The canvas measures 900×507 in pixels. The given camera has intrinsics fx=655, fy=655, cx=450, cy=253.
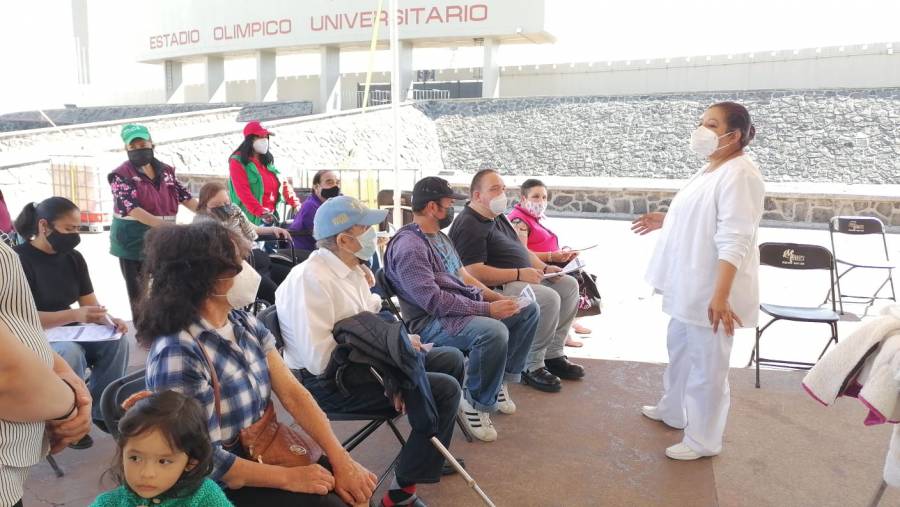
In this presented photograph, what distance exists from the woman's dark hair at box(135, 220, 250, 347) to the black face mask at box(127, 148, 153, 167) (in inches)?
114

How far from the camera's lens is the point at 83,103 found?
1480 inches

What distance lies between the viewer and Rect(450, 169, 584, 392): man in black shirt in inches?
158

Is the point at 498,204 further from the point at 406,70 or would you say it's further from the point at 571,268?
the point at 406,70

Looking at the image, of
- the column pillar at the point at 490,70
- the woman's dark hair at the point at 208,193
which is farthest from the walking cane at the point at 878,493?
the column pillar at the point at 490,70

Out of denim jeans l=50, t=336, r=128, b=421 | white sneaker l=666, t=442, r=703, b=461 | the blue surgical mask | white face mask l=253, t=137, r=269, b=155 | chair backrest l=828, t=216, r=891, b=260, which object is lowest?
white sneaker l=666, t=442, r=703, b=461

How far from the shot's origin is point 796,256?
16.0 feet

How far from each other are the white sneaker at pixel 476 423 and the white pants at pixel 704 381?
1.01 m

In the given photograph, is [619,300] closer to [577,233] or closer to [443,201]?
[443,201]

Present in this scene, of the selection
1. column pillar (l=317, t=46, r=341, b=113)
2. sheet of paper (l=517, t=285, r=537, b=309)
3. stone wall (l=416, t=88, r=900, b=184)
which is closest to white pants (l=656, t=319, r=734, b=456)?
sheet of paper (l=517, t=285, r=537, b=309)

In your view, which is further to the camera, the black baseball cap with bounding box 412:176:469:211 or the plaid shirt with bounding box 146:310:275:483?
the black baseball cap with bounding box 412:176:469:211

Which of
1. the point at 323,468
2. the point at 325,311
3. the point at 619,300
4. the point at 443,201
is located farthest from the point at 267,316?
the point at 619,300

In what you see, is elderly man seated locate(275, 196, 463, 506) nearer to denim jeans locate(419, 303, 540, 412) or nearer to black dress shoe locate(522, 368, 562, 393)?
denim jeans locate(419, 303, 540, 412)

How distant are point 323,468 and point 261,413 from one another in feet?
0.86

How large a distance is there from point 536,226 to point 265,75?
29055mm
